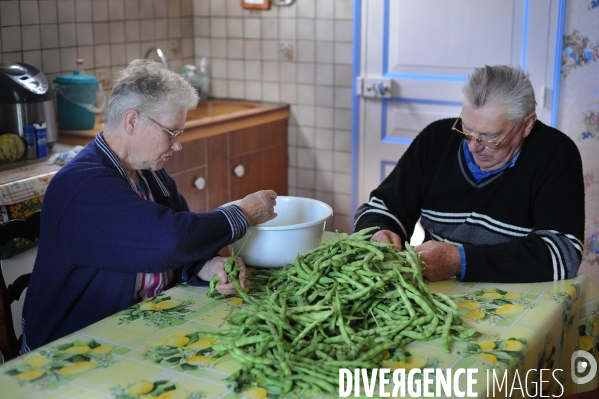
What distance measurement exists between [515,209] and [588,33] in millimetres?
1592

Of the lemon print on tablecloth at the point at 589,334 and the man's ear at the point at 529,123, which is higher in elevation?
the man's ear at the point at 529,123

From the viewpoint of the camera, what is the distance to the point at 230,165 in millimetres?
3762

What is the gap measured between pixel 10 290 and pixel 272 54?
2557 mm

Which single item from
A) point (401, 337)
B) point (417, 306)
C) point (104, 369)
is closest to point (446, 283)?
point (417, 306)

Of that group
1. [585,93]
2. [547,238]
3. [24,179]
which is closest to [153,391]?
[547,238]

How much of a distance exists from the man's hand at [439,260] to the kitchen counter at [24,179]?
134 centimetres

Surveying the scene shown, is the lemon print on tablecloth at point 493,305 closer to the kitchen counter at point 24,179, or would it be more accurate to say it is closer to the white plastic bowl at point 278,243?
→ the white plastic bowl at point 278,243

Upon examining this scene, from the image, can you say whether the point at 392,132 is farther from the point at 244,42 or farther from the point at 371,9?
the point at 244,42

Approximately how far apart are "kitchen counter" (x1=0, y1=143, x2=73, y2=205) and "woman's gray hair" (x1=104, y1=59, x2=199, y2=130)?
76cm

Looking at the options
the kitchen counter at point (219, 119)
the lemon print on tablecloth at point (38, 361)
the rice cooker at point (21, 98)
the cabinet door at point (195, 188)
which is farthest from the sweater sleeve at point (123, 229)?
the cabinet door at point (195, 188)

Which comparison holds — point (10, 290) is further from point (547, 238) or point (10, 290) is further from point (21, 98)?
point (547, 238)

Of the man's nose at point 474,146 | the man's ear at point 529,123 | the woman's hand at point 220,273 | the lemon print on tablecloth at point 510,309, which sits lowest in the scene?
the lemon print on tablecloth at point 510,309

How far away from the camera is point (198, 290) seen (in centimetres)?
177

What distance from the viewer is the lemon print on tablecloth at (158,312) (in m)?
1.56
